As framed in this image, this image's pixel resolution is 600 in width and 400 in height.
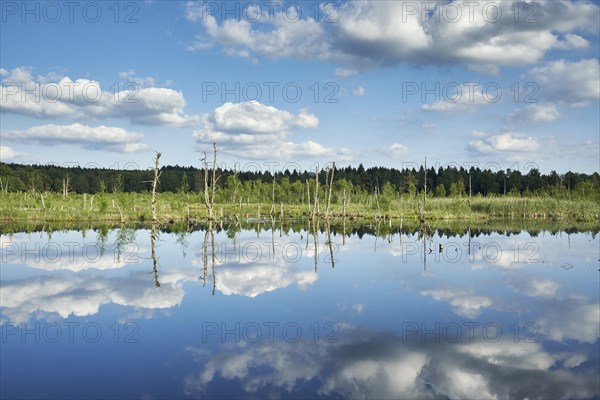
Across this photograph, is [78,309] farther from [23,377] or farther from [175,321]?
[23,377]

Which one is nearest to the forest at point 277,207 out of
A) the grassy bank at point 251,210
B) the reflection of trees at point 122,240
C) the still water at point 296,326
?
the grassy bank at point 251,210

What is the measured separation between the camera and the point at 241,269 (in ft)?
66.2

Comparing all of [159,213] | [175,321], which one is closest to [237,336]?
[175,321]

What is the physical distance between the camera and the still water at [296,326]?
26.3 feet

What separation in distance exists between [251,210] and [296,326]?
198 feet

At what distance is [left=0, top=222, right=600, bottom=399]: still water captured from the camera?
26.3ft

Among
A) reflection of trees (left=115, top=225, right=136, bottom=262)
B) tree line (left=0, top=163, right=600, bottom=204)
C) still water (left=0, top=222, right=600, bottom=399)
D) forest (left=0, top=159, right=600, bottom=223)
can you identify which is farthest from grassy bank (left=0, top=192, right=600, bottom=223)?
still water (left=0, top=222, right=600, bottom=399)

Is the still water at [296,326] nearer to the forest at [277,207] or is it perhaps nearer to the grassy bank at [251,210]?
the forest at [277,207]

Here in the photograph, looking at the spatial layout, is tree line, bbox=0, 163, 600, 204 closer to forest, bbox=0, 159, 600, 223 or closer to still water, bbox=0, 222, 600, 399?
forest, bbox=0, 159, 600, 223

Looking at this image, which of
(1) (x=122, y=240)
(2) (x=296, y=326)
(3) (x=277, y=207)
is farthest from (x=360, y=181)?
(2) (x=296, y=326)

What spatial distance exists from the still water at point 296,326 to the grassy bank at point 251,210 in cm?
2801

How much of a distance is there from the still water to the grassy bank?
28.0 m

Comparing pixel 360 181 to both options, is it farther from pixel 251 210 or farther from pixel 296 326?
pixel 296 326

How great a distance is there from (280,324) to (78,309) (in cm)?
568
